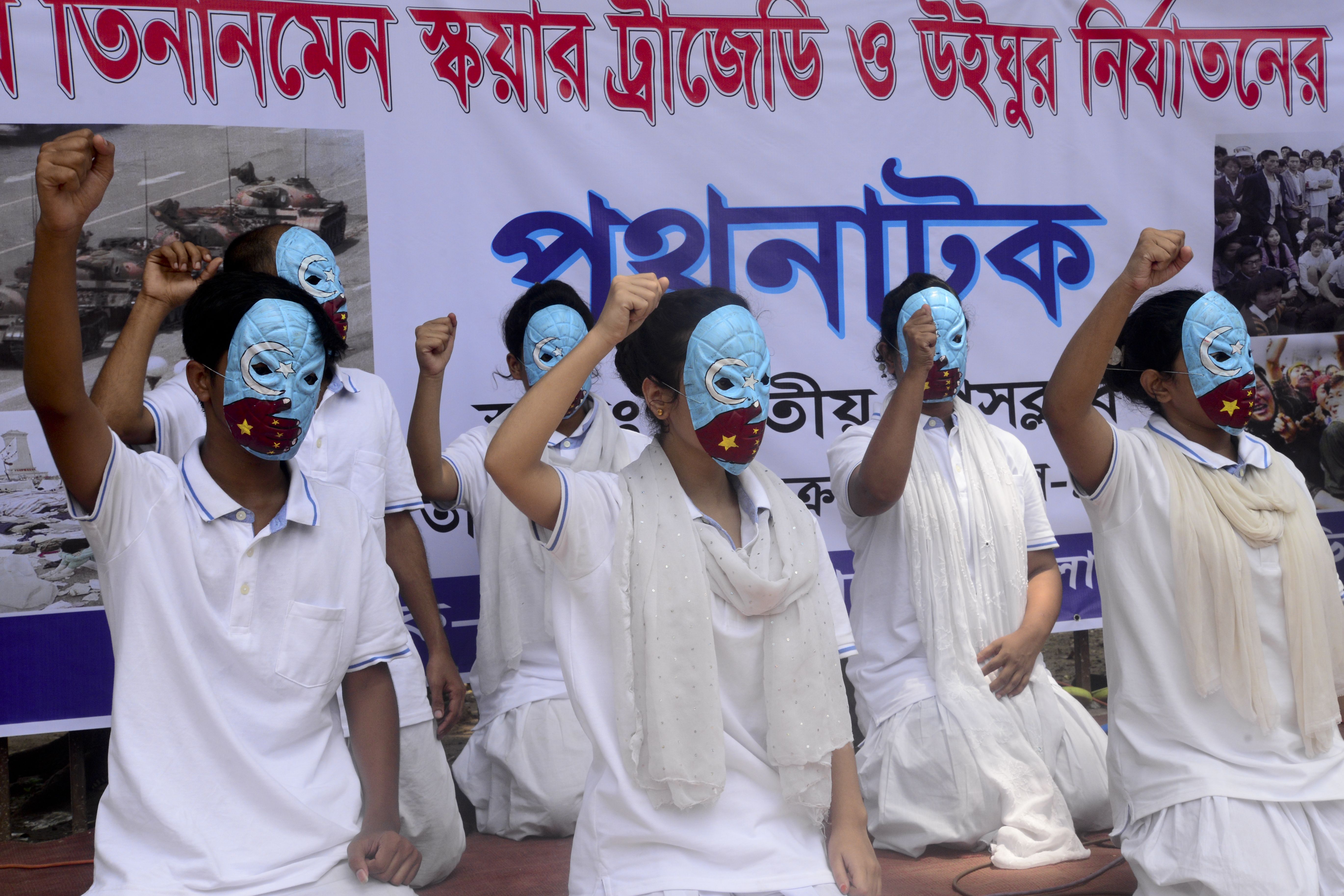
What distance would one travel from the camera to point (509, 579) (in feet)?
12.5

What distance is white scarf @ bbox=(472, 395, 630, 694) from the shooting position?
379 cm

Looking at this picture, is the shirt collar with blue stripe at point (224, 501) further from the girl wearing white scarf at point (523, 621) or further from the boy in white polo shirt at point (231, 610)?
the girl wearing white scarf at point (523, 621)

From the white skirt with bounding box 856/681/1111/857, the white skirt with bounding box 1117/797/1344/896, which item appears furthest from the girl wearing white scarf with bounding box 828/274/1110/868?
the white skirt with bounding box 1117/797/1344/896

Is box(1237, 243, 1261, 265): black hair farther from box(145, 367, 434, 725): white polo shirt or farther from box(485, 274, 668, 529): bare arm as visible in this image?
box(485, 274, 668, 529): bare arm

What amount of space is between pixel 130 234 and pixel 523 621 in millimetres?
1782

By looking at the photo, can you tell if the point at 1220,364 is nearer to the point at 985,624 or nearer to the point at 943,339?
the point at 943,339

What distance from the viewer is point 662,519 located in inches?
88.7

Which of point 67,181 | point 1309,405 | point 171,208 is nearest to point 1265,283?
point 1309,405

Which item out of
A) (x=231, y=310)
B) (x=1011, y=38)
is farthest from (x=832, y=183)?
(x=231, y=310)

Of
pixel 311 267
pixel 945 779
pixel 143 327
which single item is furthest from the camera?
pixel 945 779

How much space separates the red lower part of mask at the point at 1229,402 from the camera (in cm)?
281

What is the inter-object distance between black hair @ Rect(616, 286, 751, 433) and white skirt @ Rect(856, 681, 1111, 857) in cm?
158

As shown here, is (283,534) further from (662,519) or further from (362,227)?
(362,227)

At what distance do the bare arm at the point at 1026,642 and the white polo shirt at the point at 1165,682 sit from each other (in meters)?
0.73
